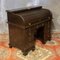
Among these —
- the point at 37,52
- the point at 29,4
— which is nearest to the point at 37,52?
the point at 37,52

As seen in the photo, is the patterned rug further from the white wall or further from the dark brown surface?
the white wall

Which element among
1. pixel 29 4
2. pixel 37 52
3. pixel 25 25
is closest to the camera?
pixel 25 25

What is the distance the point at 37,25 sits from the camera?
2.85m

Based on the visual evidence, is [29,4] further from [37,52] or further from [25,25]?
[37,52]

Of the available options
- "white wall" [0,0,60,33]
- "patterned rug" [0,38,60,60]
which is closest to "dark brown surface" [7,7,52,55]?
"patterned rug" [0,38,60,60]

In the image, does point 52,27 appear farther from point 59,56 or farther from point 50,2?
point 59,56

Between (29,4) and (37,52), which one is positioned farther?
(29,4)

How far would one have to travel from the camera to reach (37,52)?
2.83 meters

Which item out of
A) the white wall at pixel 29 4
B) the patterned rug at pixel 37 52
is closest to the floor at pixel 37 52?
the patterned rug at pixel 37 52

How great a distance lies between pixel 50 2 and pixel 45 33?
0.74 m

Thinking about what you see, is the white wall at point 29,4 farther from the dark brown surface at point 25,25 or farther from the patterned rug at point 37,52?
the patterned rug at point 37,52

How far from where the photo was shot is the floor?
2.65 m

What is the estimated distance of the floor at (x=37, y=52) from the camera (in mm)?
2652

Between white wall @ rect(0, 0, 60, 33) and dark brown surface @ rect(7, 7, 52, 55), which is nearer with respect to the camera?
dark brown surface @ rect(7, 7, 52, 55)
